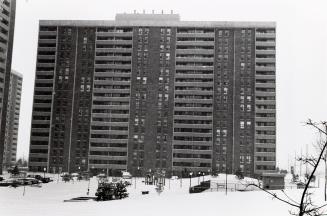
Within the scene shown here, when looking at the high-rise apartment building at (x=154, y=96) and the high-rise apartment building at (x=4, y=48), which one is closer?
the high-rise apartment building at (x=4, y=48)

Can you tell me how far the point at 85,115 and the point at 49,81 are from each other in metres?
18.5

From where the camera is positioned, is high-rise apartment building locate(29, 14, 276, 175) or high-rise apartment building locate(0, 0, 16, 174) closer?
high-rise apartment building locate(0, 0, 16, 174)

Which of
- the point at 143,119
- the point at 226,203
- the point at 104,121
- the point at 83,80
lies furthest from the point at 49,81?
the point at 226,203

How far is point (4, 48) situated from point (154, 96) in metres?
57.2

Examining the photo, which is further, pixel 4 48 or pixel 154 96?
pixel 154 96

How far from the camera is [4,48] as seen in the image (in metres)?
120

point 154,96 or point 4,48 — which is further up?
point 4,48

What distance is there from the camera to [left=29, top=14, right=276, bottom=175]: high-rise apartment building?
15725 centimetres

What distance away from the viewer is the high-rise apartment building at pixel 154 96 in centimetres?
15725

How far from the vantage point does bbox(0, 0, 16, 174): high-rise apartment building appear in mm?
119306

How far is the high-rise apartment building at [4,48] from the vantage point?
11931 centimetres

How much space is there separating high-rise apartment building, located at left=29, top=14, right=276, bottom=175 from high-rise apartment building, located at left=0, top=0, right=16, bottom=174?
41.7 metres

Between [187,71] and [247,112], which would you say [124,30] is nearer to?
[187,71]

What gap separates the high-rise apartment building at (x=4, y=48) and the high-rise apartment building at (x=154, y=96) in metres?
41.7
